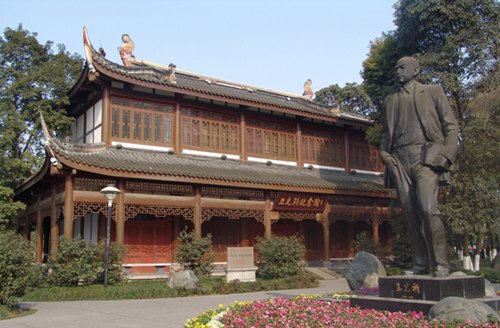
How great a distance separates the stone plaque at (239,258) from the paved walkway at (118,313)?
2.76 meters

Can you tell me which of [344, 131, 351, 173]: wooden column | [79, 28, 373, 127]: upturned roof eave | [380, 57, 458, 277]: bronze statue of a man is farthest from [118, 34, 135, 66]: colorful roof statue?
[380, 57, 458, 277]: bronze statue of a man

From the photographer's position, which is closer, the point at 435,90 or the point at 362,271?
the point at 435,90

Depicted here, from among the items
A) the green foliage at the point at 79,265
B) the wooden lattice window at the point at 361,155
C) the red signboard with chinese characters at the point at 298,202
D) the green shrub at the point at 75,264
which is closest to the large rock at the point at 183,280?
the green foliage at the point at 79,265

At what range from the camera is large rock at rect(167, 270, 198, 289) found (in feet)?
47.1

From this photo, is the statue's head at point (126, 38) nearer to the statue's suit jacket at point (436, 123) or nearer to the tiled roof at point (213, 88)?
the tiled roof at point (213, 88)

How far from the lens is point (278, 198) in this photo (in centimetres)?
1989

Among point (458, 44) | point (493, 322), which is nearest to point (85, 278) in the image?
point (493, 322)

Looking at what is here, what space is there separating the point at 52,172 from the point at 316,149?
495 inches

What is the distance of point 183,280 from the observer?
47.4 ft

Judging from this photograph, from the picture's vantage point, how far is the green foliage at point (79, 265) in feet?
45.5

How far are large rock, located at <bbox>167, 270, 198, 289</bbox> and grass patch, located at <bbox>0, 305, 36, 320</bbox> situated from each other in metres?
4.61

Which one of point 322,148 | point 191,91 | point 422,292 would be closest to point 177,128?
point 191,91

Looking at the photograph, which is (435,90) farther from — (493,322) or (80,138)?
(80,138)

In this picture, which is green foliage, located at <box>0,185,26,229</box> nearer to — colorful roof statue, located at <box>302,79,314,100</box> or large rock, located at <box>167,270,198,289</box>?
large rock, located at <box>167,270,198,289</box>
